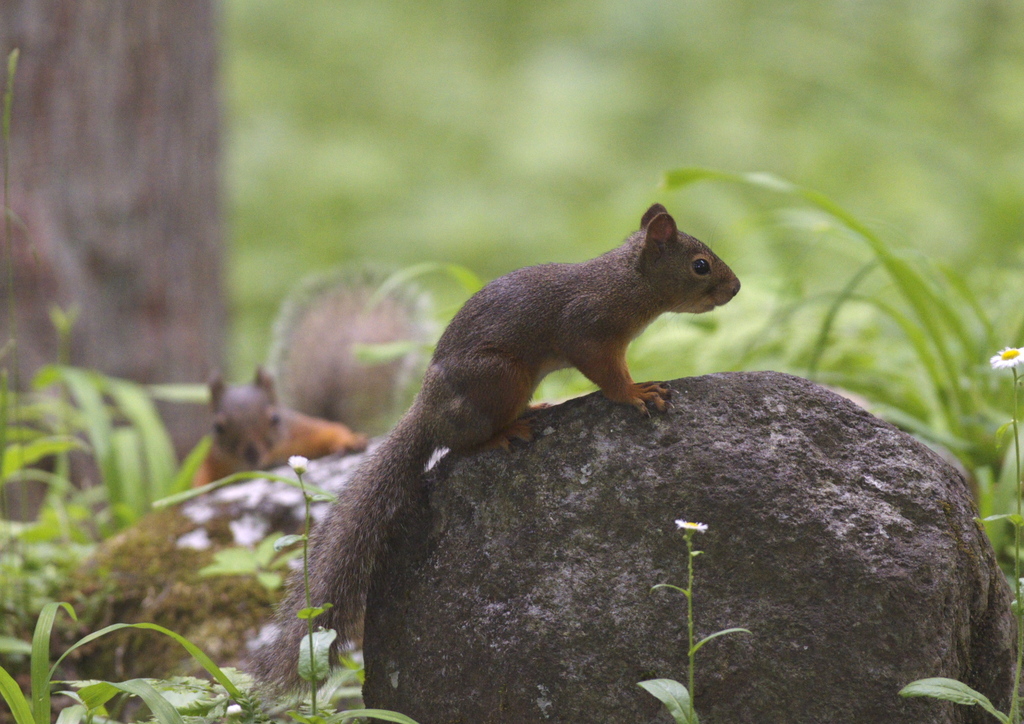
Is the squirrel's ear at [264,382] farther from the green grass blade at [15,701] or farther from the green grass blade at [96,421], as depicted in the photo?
the green grass blade at [15,701]

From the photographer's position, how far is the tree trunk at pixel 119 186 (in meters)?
4.66

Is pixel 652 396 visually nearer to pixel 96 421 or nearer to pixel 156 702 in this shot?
pixel 156 702

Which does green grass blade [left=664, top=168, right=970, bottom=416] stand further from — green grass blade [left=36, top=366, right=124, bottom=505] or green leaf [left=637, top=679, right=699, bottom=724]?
green grass blade [left=36, top=366, right=124, bottom=505]

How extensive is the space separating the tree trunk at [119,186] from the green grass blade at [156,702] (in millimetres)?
3403

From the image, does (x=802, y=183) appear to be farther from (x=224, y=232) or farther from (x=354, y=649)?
(x=354, y=649)

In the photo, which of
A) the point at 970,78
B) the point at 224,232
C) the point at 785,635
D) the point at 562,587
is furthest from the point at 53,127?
the point at 970,78

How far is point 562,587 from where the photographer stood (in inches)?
70.1

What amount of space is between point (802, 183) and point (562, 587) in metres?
6.26

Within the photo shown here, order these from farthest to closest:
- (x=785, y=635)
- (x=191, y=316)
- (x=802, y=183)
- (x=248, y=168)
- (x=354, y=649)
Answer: (x=248, y=168)
(x=802, y=183)
(x=191, y=316)
(x=354, y=649)
(x=785, y=635)

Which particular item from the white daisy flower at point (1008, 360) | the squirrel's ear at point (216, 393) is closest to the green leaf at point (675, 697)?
the white daisy flower at point (1008, 360)

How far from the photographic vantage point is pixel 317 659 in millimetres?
1651

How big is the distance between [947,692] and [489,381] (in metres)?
1.02

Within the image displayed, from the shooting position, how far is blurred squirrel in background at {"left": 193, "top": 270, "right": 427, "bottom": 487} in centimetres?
418

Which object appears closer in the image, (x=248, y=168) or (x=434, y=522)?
(x=434, y=522)
